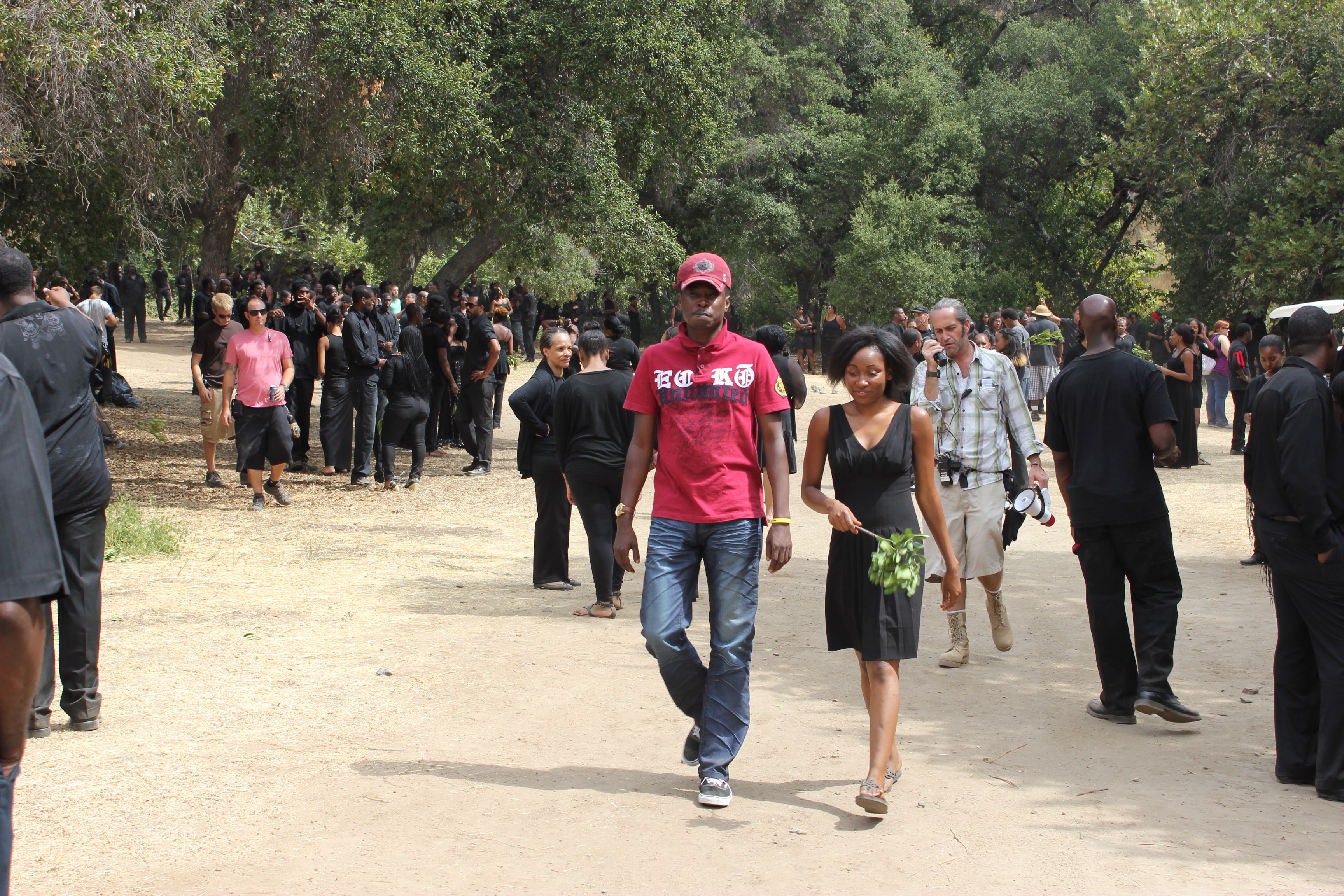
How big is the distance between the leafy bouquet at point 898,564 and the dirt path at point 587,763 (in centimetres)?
87

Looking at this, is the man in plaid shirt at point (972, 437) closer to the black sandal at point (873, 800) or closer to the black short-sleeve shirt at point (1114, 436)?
the black short-sleeve shirt at point (1114, 436)

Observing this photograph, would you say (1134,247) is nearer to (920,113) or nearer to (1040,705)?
(920,113)

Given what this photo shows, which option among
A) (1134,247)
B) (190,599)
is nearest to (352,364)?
(190,599)

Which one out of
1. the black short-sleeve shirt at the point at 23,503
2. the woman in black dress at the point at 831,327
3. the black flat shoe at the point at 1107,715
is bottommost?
the black flat shoe at the point at 1107,715

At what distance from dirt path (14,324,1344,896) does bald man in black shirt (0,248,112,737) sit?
223mm

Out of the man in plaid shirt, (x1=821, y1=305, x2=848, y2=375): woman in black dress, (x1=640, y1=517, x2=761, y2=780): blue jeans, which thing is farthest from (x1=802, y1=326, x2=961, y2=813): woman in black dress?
(x1=821, y1=305, x2=848, y2=375): woman in black dress

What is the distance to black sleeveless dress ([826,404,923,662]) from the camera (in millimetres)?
4500

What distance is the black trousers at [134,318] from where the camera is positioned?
93.5 feet

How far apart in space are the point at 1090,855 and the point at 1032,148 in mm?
35409

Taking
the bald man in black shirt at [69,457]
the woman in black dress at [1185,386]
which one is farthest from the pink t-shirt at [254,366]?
the woman in black dress at [1185,386]

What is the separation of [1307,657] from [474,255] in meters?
17.4

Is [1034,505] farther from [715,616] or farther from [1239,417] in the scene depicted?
[1239,417]

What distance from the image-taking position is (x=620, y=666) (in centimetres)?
666

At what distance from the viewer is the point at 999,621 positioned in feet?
22.4
